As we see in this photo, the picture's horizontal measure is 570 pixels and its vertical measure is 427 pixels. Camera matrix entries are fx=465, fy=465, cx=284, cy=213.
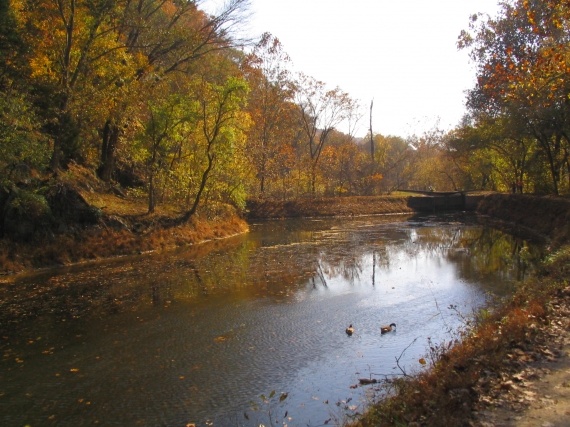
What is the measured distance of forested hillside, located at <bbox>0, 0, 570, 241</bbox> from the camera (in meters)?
18.2

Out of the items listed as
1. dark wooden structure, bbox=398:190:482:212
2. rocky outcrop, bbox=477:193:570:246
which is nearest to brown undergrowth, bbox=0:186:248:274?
rocky outcrop, bbox=477:193:570:246

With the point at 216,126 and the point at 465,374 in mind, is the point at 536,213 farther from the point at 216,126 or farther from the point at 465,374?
the point at 465,374

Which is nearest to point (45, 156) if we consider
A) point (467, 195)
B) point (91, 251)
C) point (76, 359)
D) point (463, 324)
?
point (91, 251)

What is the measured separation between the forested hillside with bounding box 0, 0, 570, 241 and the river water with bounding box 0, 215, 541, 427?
6.01 metres

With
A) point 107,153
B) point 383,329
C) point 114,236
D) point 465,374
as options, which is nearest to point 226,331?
point 383,329

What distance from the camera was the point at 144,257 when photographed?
21000 mm

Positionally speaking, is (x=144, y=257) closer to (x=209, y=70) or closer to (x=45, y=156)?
(x=45, y=156)

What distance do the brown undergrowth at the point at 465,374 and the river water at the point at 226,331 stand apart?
2.56ft

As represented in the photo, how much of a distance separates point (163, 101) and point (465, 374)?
21.5 meters

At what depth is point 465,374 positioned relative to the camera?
6.33 metres

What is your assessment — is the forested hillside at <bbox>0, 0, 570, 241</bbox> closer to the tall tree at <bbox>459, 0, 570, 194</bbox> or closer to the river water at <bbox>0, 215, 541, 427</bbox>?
the tall tree at <bbox>459, 0, 570, 194</bbox>

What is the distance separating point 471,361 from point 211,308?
7.55m

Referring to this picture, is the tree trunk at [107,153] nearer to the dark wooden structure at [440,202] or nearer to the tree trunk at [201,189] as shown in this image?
the tree trunk at [201,189]

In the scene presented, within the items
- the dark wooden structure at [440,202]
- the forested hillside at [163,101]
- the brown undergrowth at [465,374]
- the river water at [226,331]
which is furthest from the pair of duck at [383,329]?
the dark wooden structure at [440,202]
